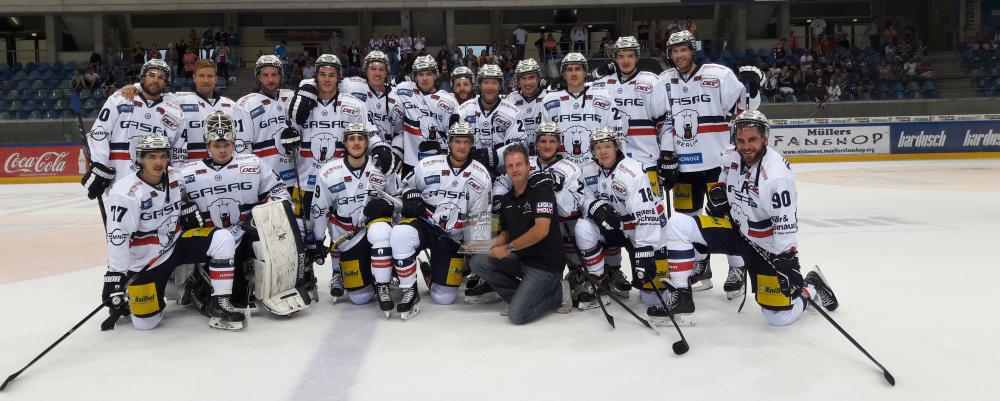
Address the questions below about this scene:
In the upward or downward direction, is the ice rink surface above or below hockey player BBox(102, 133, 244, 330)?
below

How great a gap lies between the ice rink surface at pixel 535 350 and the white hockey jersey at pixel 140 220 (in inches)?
18.6

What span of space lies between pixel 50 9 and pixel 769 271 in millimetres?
25932

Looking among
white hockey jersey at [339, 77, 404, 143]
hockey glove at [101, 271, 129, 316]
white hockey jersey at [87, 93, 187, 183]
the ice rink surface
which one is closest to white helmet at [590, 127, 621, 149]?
the ice rink surface

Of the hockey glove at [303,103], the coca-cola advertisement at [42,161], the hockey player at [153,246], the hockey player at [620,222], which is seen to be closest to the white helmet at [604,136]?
the hockey player at [620,222]

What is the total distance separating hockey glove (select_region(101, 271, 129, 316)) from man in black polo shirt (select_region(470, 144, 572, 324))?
84.3 inches

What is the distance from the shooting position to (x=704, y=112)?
223 inches

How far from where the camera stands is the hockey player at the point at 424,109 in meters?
6.48

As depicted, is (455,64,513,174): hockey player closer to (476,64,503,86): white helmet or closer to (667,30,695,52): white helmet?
(476,64,503,86): white helmet

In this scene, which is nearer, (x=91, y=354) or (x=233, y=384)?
(x=233, y=384)

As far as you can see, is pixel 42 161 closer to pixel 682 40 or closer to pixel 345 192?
pixel 345 192

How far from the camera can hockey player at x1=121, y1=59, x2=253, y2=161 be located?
604 centimetres

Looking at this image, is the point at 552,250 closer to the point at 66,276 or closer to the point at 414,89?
the point at 414,89

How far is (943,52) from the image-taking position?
82.7 ft

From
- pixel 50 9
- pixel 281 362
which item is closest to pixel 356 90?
pixel 281 362
